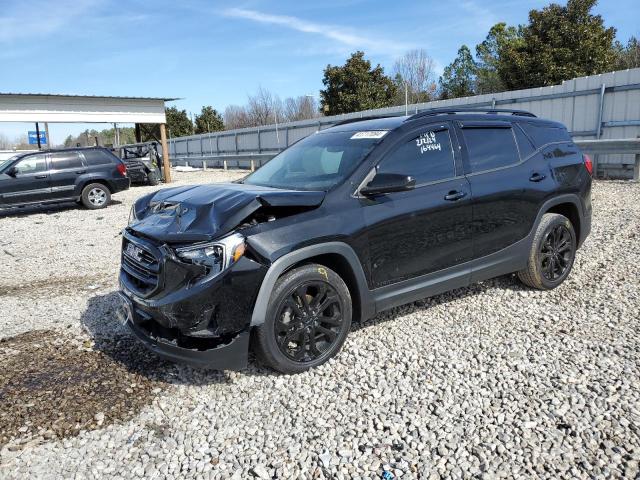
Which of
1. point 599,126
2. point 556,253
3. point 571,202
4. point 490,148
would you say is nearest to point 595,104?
point 599,126

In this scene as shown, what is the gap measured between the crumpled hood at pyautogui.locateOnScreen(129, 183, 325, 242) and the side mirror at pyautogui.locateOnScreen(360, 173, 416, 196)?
372 millimetres

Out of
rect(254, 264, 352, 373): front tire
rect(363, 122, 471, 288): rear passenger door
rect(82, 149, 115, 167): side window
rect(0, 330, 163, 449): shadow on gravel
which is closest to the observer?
rect(0, 330, 163, 449): shadow on gravel

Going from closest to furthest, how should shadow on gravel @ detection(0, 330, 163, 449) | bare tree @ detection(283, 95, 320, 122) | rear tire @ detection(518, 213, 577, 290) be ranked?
shadow on gravel @ detection(0, 330, 163, 449) → rear tire @ detection(518, 213, 577, 290) → bare tree @ detection(283, 95, 320, 122)

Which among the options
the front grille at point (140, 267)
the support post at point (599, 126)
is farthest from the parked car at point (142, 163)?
the front grille at point (140, 267)

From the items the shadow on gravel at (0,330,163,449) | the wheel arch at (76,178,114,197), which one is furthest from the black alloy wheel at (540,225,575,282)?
the wheel arch at (76,178,114,197)

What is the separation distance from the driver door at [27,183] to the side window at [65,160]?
0.23m

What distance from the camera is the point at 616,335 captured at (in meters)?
3.92

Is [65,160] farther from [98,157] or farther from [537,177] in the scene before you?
[537,177]

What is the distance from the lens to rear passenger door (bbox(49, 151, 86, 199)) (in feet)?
42.8

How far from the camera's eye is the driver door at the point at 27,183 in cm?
1238

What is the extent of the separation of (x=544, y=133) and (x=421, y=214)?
2.05 metres

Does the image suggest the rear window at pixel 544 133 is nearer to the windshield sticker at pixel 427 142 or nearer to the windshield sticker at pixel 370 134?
the windshield sticker at pixel 427 142

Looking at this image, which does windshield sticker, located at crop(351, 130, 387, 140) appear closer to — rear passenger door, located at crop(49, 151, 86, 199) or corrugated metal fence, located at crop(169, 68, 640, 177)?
corrugated metal fence, located at crop(169, 68, 640, 177)

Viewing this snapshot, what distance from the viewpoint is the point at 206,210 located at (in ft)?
11.0
